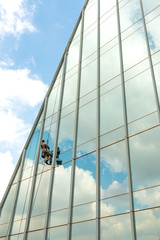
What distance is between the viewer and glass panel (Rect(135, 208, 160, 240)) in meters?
8.69

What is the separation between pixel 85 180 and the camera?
12.5 metres

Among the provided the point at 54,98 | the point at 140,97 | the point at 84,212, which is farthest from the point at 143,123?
the point at 54,98

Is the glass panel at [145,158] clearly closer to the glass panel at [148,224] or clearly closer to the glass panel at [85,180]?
the glass panel at [148,224]

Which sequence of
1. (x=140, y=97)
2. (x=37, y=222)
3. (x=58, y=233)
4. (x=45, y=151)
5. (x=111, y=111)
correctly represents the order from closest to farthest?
(x=140, y=97) < (x=58, y=233) < (x=111, y=111) < (x=37, y=222) < (x=45, y=151)

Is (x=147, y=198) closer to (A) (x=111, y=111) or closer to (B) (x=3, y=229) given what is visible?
(A) (x=111, y=111)

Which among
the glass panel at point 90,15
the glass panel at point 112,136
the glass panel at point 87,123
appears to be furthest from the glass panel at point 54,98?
the glass panel at point 112,136

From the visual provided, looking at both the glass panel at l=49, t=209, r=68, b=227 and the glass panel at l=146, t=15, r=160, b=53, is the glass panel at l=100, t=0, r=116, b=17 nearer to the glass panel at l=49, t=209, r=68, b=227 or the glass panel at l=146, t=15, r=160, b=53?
the glass panel at l=146, t=15, r=160, b=53

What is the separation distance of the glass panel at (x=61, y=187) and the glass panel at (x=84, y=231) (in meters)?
1.42

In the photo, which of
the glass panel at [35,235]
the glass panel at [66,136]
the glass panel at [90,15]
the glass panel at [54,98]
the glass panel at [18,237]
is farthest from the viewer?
the glass panel at [90,15]

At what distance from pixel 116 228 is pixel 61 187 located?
14.7ft

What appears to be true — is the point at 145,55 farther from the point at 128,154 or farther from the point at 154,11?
the point at 128,154

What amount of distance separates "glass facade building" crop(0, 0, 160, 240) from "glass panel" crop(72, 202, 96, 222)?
1.8 inches

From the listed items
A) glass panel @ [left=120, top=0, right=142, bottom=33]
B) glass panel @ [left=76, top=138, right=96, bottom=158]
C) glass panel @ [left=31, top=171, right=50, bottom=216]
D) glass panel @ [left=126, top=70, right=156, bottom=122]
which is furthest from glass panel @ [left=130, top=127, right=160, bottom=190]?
glass panel @ [left=120, top=0, right=142, bottom=33]

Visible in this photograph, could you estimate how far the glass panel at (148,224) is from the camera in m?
8.69
